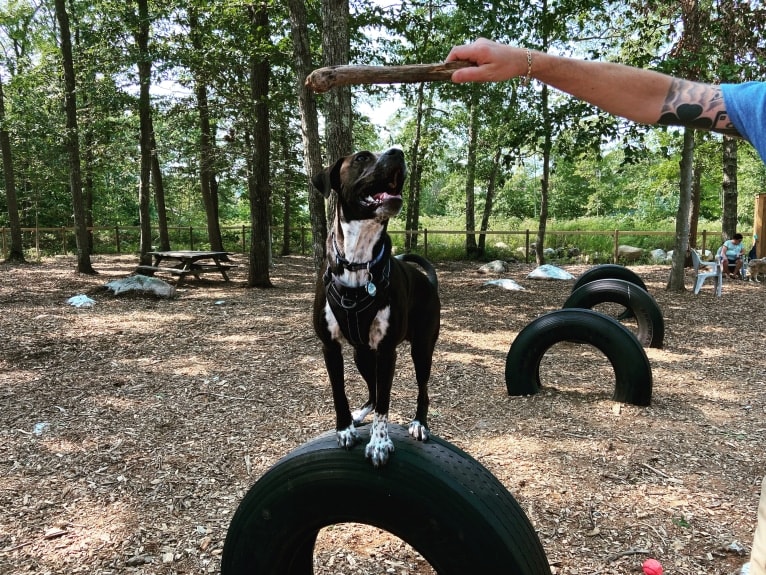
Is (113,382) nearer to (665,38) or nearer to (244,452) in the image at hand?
(244,452)

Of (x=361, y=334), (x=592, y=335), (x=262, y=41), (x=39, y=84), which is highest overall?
(x=39, y=84)

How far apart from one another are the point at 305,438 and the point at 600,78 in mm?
3876

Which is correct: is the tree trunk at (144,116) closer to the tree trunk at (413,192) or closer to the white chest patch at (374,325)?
the tree trunk at (413,192)

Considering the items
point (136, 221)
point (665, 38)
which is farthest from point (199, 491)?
point (136, 221)

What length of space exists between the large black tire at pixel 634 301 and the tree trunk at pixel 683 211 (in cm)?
532

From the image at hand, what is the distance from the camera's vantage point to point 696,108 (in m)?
1.58

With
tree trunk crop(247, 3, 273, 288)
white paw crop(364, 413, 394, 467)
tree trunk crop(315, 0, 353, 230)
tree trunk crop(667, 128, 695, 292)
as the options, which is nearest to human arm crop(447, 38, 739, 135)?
white paw crop(364, 413, 394, 467)

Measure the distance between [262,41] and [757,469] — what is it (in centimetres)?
1073

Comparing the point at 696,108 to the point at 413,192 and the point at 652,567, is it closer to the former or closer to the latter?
the point at 652,567

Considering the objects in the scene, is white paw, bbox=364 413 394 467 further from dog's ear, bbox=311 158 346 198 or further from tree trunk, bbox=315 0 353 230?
tree trunk, bbox=315 0 353 230

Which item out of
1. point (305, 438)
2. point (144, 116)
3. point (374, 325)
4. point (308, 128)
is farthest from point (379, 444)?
point (144, 116)

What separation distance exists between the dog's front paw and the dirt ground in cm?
134

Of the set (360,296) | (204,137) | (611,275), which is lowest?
(611,275)

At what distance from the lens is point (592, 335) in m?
5.41
